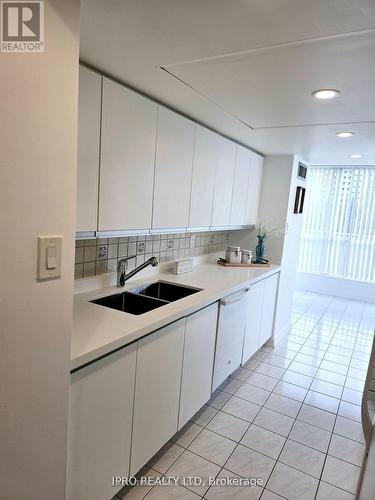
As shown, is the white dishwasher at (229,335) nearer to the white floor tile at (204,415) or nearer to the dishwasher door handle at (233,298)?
the dishwasher door handle at (233,298)

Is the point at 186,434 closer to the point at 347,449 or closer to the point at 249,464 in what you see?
the point at 249,464

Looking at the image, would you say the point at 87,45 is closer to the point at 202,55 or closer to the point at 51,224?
the point at 202,55

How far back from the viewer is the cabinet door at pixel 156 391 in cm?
161

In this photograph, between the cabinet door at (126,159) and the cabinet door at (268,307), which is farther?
the cabinet door at (268,307)

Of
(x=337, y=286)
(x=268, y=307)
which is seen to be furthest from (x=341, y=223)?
(x=268, y=307)

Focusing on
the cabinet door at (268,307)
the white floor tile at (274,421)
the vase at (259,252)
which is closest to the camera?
the white floor tile at (274,421)

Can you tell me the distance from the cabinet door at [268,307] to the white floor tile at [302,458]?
1.26m

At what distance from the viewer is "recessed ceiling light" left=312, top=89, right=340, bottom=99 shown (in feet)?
5.40

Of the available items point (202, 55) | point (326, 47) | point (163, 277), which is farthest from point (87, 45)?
point (163, 277)

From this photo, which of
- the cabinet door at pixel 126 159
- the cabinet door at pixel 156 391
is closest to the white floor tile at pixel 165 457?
the cabinet door at pixel 156 391

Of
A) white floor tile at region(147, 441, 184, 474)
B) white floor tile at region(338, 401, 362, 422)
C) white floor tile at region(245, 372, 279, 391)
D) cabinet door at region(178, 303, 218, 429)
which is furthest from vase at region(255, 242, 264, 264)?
white floor tile at region(147, 441, 184, 474)

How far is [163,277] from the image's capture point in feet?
8.45

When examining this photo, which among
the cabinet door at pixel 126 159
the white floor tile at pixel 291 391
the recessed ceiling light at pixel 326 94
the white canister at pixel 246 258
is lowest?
the white floor tile at pixel 291 391

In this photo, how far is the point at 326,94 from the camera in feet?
5.54
